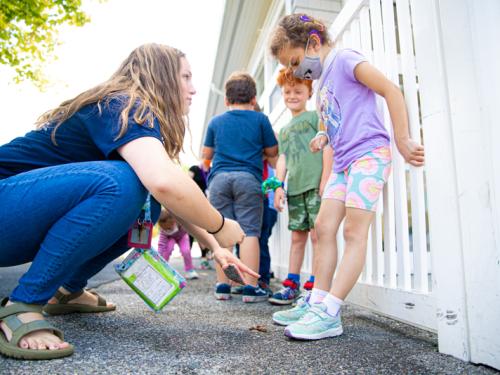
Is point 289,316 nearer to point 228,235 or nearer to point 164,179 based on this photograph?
point 228,235

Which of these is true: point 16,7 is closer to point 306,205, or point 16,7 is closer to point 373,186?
point 306,205

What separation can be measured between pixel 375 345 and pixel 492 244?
52 centimetres

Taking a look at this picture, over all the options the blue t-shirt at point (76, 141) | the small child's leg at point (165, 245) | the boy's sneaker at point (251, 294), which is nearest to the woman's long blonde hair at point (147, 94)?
the blue t-shirt at point (76, 141)

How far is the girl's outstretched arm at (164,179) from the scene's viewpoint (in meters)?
A: 1.16

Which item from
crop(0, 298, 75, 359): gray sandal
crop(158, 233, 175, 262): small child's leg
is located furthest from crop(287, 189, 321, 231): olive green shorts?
crop(158, 233, 175, 262): small child's leg

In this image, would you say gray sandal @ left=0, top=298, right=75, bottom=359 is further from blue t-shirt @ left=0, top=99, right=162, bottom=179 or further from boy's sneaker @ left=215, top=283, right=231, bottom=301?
boy's sneaker @ left=215, top=283, right=231, bottom=301

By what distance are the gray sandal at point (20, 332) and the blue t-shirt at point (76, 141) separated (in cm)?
45

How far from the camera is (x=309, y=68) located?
6.09ft

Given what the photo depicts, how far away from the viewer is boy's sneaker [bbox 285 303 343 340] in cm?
143

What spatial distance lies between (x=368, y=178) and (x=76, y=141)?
3.62ft

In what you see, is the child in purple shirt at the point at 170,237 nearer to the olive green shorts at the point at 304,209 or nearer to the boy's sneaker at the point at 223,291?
the boy's sneaker at the point at 223,291

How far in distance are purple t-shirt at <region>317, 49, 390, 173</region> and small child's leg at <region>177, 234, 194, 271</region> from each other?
110 inches

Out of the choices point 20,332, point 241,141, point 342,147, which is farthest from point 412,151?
point 241,141

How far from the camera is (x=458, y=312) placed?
117 centimetres
